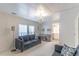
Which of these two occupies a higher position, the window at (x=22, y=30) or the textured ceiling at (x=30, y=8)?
the textured ceiling at (x=30, y=8)

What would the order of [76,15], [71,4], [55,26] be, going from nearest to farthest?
[71,4] < [76,15] < [55,26]

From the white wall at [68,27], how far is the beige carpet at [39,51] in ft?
1.05

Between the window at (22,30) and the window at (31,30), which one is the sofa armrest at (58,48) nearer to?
the window at (31,30)

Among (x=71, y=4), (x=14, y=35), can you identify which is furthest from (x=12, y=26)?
(x=71, y=4)

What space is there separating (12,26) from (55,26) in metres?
1.03

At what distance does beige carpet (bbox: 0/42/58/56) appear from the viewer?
209 centimetres

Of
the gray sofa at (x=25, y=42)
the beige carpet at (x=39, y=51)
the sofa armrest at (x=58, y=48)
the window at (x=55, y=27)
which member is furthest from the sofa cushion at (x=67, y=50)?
the gray sofa at (x=25, y=42)

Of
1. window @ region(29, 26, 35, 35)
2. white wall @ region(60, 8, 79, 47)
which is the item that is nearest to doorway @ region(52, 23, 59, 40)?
white wall @ region(60, 8, 79, 47)

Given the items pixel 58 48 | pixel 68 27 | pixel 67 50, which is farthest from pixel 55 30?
pixel 67 50

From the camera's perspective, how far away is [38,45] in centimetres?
236

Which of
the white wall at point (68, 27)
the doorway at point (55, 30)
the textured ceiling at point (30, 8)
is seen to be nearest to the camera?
the textured ceiling at point (30, 8)

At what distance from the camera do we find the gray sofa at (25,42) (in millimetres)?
2256

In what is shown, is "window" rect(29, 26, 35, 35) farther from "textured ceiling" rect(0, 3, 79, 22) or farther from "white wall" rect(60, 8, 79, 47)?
"white wall" rect(60, 8, 79, 47)

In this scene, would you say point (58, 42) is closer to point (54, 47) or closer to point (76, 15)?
point (54, 47)
